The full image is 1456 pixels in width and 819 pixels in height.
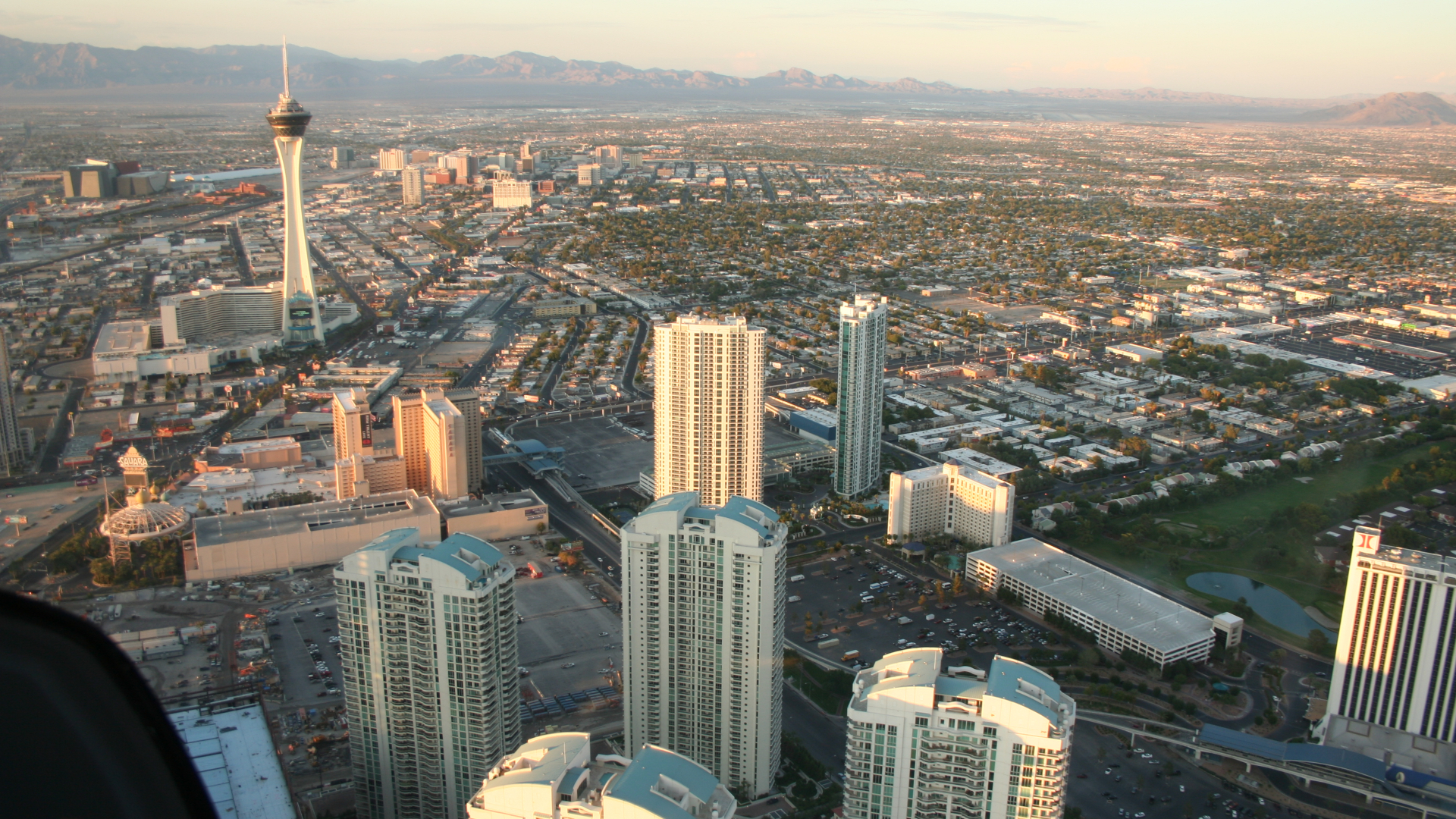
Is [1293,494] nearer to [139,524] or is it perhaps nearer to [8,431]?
[139,524]

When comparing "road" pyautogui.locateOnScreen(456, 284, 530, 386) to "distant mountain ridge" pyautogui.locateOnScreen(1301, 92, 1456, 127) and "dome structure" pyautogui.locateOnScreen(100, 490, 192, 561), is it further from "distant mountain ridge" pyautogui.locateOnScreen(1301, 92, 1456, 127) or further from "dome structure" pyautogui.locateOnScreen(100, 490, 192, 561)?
"distant mountain ridge" pyautogui.locateOnScreen(1301, 92, 1456, 127)

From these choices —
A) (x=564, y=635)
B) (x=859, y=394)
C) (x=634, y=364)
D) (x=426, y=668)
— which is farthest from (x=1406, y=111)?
(x=426, y=668)

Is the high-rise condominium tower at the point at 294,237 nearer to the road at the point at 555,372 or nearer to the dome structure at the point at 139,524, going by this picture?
the road at the point at 555,372

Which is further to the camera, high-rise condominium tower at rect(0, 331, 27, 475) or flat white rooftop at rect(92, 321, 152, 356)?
flat white rooftop at rect(92, 321, 152, 356)

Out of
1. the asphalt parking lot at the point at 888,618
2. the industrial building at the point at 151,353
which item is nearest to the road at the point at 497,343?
the industrial building at the point at 151,353

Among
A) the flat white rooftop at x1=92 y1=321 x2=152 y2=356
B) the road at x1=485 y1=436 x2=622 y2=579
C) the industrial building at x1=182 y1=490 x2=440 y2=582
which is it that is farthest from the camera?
the flat white rooftop at x1=92 y1=321 x2=152 y2=356

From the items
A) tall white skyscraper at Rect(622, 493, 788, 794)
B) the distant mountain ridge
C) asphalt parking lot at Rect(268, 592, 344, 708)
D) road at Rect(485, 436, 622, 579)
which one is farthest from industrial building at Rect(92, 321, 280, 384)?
the distant mountain ridge

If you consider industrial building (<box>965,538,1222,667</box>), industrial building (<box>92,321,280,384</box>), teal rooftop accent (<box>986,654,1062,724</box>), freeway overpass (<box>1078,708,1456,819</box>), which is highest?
teal rooftop accent (<box>986,654,1062,724</box>)
